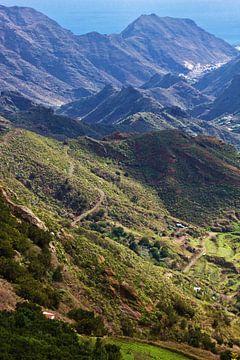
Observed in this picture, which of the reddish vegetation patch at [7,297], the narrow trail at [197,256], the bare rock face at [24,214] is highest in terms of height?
the bare rock face at [24,214]

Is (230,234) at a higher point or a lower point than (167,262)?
higher

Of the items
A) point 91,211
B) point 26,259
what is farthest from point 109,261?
Answer: point 91,211

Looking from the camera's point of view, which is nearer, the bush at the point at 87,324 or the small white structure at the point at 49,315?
the small white structure at the point at 49,315

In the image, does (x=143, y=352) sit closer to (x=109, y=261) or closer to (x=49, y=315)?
(x=49, y=315)

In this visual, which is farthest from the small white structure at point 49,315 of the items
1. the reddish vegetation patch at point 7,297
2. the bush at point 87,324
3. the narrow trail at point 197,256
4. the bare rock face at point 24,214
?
the narrow trail at point 197,256

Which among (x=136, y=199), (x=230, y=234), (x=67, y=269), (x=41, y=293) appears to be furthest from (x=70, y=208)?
(x=41, y=293)

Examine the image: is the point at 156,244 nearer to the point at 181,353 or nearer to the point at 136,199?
the point at 136,199

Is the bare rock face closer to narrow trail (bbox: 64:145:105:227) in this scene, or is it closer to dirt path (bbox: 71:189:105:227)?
narrow trail (bbox: 64:145:105:227)

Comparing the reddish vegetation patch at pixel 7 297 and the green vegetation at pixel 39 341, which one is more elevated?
the green vegetation at pixel 39 341

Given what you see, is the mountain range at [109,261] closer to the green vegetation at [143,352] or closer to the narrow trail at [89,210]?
the green vegetation at [143,352]
